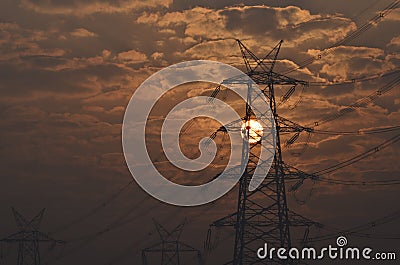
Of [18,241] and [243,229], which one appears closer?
[243,229]

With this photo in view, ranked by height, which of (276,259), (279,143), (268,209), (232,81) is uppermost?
(232,81)

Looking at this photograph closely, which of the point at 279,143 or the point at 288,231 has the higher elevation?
the point at 279,143

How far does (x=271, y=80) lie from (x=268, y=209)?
10523mm

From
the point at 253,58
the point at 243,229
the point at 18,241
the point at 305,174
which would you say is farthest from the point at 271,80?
the point at 18,241

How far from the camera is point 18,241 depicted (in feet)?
360

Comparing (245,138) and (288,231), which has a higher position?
(245,138)

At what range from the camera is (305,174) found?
64.1 meters

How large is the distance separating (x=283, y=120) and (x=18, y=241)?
5804cm

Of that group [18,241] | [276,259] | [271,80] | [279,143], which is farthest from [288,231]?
[18,241]

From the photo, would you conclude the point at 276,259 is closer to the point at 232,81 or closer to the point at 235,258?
the point at 235,258

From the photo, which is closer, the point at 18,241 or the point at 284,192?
the point at 284,192

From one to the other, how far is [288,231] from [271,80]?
12.4m

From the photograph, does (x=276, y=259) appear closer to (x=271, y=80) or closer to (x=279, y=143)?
(x=279, y=143)

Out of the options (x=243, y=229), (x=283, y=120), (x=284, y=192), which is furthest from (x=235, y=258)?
(x=283, y=120)
